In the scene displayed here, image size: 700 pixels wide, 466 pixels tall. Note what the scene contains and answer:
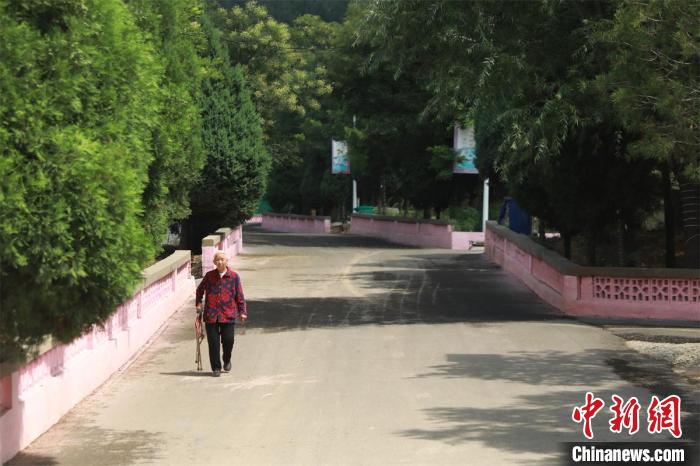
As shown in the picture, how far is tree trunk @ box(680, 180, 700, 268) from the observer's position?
70.8 ft

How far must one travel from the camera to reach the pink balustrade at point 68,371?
979cm

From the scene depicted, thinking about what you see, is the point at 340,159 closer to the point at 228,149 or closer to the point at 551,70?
the point at 228,149

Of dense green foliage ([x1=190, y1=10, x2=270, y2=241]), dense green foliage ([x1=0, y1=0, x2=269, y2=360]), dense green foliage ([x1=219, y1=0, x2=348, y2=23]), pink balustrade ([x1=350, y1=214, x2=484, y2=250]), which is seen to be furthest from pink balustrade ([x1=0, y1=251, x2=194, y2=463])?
dense green foliage ([x1=219, y1=0, x2=348, y2=23])

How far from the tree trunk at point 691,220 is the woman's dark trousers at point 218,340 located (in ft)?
36.2

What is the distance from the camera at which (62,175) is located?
8.24 m

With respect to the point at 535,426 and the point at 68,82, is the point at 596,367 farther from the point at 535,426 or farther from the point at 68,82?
the point at 68,82

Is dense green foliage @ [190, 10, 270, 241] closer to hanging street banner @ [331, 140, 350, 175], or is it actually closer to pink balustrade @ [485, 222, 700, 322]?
pink balustrade @ [485, 222, 700, 322]

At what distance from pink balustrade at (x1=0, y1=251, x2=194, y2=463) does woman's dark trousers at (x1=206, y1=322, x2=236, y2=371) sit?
119 centimetres

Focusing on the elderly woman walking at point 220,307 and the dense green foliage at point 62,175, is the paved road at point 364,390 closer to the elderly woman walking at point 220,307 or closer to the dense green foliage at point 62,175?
the elderly woman walking at point 220,307

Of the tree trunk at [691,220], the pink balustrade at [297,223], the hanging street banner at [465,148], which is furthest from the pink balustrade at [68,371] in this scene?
the pink balustrade at [297,223]

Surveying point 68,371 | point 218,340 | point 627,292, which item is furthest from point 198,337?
point 627,292

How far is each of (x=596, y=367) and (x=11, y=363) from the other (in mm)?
8261

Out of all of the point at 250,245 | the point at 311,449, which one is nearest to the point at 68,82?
the point at 311,449

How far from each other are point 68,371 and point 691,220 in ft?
47.4
